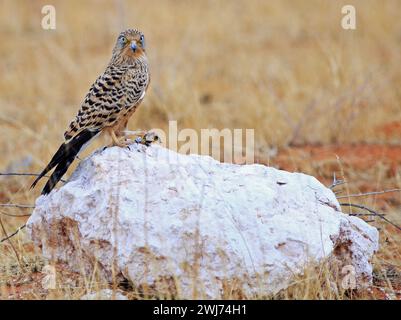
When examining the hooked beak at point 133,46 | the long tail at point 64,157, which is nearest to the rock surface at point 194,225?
the long tail at point 64,157

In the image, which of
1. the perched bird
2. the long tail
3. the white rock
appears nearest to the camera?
the white rock

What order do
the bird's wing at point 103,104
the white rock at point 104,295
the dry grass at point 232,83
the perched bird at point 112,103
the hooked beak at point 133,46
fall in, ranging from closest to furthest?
the white rock at point 104,295 < the perched bird at point 112,103 < the bird's wing at point 103,104 < the hooked beak at point 133,46 < the dry grass at point 232,83

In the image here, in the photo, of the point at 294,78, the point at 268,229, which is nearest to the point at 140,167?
the point at 268,229

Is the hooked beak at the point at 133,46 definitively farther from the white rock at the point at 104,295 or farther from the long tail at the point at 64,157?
the white rock at the point at 104,295

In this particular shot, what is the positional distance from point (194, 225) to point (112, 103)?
1.22 meters

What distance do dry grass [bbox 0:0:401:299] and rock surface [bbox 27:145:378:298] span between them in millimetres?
172

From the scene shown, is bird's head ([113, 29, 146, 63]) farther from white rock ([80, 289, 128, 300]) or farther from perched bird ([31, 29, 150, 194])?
white rock ([80, 289, 128, 300])

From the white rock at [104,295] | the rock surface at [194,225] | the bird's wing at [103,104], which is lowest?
the white rock at [104,295]

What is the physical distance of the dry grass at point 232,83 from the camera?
21.7ft

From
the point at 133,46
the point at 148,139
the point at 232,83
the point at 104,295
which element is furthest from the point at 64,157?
the point at 232,83

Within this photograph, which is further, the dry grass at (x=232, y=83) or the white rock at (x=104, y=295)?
the dry grass at (x=232, y=83)

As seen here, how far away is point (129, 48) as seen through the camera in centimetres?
514

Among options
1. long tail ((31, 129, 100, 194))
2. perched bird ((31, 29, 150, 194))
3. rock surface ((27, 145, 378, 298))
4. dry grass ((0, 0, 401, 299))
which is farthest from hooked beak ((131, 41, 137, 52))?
dry grass ((0, 0, 401, 299))

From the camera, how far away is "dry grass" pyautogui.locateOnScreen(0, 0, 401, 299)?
660 cm
